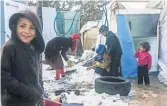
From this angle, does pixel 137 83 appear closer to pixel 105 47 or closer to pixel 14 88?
pixel 105 47

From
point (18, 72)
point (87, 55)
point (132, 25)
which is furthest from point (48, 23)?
point (18, 72)

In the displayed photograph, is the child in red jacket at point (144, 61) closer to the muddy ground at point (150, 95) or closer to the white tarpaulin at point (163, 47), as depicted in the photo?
the muddy ground at point (150, 95)

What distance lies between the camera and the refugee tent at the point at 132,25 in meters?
7.95

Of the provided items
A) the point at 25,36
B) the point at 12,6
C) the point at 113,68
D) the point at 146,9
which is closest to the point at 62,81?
the point at 113,68

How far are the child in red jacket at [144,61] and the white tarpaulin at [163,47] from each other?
0.70m

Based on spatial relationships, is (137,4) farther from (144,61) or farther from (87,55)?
(87,55)

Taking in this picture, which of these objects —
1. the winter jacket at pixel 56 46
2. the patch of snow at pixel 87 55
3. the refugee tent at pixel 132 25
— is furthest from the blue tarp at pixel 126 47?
the patch of snow at pixel 87 55

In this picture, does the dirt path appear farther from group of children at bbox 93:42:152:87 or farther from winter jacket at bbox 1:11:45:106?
winter jacket at bbox 1:11:45:106

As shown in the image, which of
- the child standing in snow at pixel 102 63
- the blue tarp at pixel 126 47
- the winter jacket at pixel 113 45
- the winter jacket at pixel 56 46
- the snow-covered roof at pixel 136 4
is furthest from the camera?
the snow-covered roof at pixel 136 4

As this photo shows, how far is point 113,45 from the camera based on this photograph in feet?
24.1

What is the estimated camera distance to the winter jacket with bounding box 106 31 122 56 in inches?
287

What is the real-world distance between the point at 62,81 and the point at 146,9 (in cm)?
331

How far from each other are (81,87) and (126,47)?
6.50 feet

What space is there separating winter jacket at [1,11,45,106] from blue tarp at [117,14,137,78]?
598 centimetres
